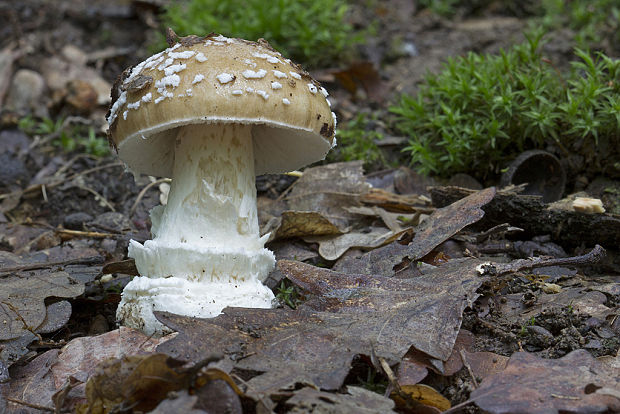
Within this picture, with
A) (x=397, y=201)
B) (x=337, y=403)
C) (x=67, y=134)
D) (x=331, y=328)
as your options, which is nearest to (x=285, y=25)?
(x=67, y=134)

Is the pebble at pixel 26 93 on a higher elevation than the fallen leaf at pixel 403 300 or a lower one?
higher

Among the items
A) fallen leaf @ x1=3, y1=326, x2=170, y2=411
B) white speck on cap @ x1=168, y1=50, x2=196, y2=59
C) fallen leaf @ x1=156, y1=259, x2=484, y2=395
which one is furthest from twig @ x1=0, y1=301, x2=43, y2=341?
white speck on cap @ x1=168, y1=50, x2=196, y2=59

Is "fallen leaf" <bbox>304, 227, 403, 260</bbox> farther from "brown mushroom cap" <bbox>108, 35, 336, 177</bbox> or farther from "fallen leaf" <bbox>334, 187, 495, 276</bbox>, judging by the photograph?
"brown mushroom cap" <bbox>108, 35, 336, 177</bbox>

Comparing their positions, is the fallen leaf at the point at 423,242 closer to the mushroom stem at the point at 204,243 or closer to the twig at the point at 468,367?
the mushroom stem at the point at 204,243

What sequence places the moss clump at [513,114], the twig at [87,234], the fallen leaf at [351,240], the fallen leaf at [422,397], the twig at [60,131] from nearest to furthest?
1. the fallen leaf at [422,397]
2. the fallen leaf at [351,240]
3. the moss clump at [513,114]
4. the twig at [87,234]
5. the twig at [60,131]

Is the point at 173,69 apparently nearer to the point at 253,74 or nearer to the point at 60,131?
the point at 253,74

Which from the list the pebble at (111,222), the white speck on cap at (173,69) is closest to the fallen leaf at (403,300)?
the white speck on cap at (173,69)

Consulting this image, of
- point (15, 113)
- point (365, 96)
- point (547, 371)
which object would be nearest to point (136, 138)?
point (547, 371)
